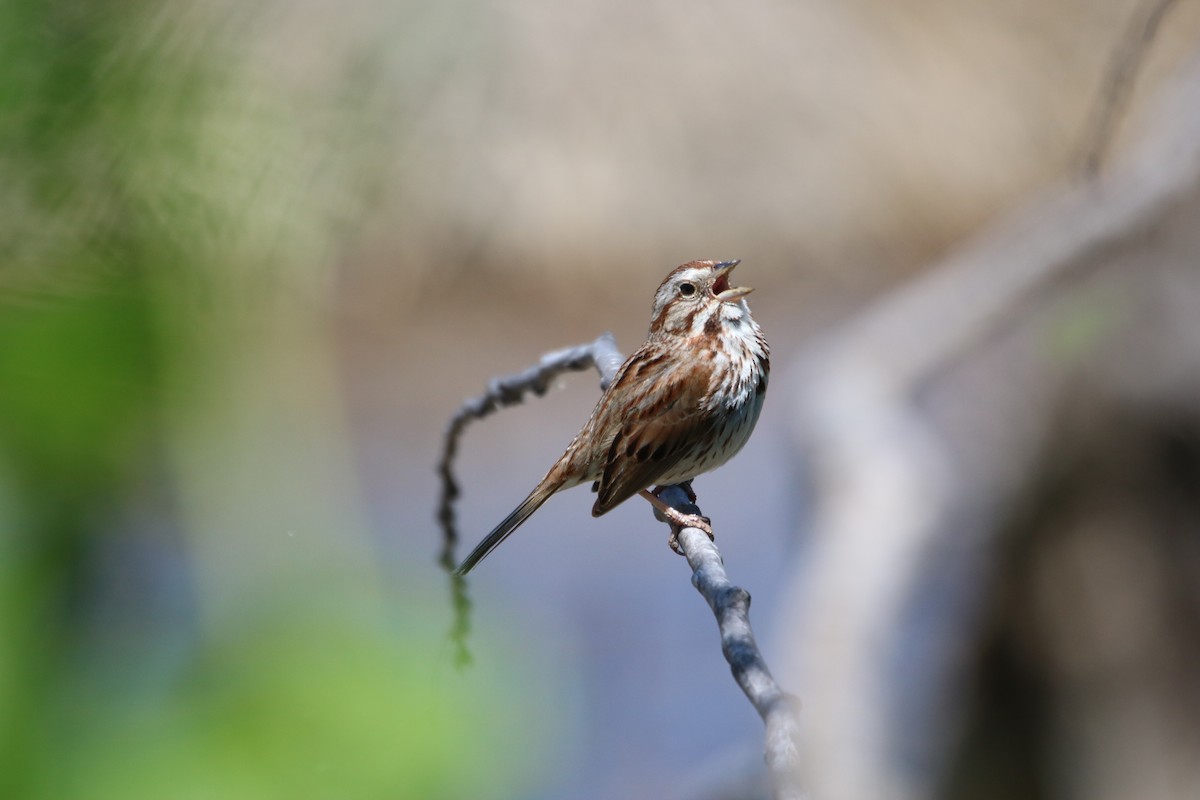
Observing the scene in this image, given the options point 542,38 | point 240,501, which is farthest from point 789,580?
point 542,38

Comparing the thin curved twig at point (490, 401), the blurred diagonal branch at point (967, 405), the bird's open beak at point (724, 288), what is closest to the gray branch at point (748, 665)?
the blurred diagonal branch at point (967, 405)

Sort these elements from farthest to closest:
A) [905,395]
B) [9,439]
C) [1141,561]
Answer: [1141,561], [905,395], [9,439]

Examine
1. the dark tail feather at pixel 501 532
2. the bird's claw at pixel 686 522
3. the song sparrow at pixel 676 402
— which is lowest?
the bird's claw at pixel 686 522

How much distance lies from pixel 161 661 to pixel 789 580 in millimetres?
1549

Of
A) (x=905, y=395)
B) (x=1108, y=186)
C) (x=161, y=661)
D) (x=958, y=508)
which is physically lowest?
(x=161, y=661)

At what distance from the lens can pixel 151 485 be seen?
1.22 metres

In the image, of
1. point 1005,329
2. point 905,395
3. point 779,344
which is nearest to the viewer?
point 905,395

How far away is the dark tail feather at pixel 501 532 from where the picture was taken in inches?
123

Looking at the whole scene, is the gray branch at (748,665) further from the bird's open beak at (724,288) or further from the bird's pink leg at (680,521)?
the bird's open beak at (724,288)

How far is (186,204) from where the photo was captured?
1.42 meters

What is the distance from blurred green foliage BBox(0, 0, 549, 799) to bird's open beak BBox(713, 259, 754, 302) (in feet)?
6.13

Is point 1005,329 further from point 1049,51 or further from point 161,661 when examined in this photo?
point 1049,51

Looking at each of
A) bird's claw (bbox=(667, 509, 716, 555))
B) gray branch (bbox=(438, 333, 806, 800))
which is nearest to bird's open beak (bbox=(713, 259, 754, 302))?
gray branch (bbox=(438, 333, 806, 800))

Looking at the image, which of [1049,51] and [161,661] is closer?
[161,661]
